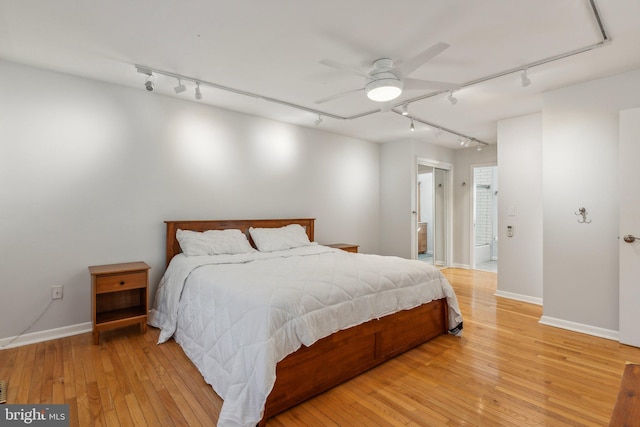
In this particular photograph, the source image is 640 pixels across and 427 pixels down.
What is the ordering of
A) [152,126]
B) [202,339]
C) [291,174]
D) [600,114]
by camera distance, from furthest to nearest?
[291,174], [152,126], [600,114], [202,339]

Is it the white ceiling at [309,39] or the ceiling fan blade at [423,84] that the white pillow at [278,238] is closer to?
the white ceiling at [309,39]

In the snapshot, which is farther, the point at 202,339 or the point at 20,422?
the point at 202,339

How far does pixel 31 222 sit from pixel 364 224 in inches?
182

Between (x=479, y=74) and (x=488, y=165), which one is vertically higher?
(x=479, y=74)

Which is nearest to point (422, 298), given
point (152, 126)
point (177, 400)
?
point (177, 400)

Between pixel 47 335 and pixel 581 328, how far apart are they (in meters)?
5.29

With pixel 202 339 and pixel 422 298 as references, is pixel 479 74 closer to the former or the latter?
pixel 422 298

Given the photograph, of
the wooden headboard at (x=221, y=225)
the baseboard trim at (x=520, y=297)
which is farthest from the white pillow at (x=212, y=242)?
the baseboard trim at (x=520, y=297)

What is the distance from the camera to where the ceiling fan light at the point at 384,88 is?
8.57 feet

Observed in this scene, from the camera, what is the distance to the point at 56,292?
3018mm

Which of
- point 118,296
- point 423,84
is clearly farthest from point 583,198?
point 118,296

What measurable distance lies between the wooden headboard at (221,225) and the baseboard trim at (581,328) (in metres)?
3.09

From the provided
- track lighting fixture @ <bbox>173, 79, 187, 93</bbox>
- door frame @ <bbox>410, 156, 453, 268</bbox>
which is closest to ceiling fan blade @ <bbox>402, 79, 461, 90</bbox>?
track lighting fixture @ <bbox>173, 79, 187, 93</bbox>

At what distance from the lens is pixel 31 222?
2908 millimetres
